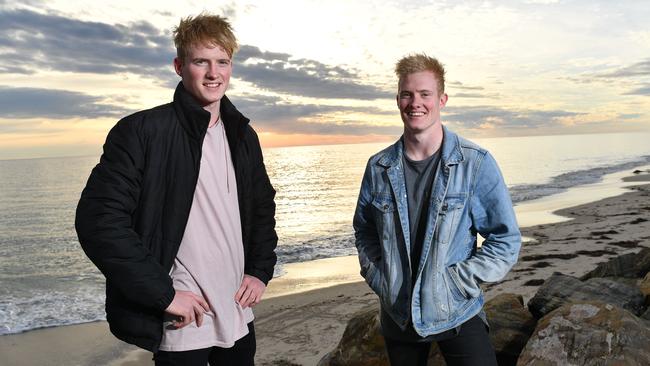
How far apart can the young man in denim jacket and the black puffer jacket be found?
958mm

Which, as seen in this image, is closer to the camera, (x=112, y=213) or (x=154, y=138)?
(x=112, y=213)

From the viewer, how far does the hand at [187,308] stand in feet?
7.43

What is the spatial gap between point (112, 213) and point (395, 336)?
1696 mm

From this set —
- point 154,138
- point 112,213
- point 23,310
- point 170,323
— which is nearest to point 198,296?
point 170,323

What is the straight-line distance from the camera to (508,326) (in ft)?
16.0

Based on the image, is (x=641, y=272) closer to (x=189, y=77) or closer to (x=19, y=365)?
(x=189, y=77)

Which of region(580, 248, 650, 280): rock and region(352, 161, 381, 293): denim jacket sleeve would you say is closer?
region(352, 161, 381, 293): denim jacket sleeve

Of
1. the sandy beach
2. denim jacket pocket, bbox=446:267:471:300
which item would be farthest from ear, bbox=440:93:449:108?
the sandy beach

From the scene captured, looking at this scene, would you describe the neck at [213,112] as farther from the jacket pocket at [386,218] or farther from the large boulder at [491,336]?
the large boulder at [491,336]

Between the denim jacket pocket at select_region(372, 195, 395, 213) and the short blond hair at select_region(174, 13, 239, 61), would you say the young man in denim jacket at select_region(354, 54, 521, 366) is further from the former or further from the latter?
the short blond hair at select_region(174, 13, 239, 61)

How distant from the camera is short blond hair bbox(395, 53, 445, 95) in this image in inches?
109

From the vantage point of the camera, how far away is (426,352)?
288 centimetres

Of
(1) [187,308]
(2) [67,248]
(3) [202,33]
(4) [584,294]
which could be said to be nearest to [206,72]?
(3) [202,33]

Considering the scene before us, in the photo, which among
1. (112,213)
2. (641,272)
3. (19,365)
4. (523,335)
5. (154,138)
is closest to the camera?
(112,213)
